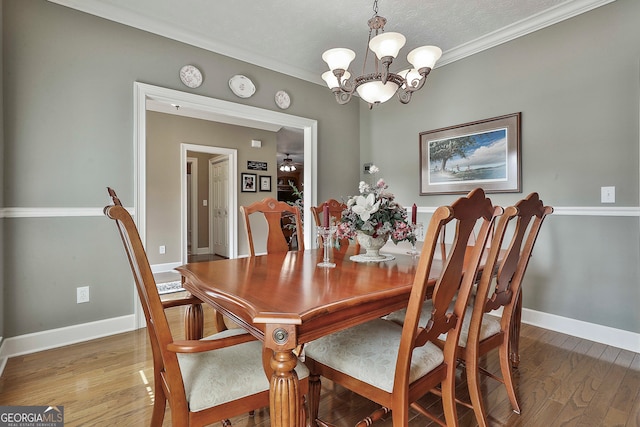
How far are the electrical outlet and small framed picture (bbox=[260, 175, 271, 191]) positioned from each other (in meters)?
3.63

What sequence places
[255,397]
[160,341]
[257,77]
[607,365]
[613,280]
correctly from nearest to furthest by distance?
[160,341] < [255,397] < [607,365] < [613,280] < [257,77]

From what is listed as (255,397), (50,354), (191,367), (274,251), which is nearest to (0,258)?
(50,354)

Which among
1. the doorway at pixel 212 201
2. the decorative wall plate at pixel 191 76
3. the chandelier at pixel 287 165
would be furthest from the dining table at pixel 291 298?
the chandelier at pixel 287 165

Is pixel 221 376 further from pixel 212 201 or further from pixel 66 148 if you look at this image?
pixel 212 201

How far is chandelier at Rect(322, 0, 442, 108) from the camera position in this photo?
194 cm

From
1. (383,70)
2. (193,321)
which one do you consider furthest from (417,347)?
A: (383,70)

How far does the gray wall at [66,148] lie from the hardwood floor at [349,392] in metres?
0.40

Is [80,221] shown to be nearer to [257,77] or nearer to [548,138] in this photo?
[257,77]

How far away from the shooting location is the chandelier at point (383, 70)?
6.37 feet

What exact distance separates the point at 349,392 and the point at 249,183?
14.8 feet

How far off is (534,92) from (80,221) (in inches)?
153

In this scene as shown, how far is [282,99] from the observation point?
364 cm

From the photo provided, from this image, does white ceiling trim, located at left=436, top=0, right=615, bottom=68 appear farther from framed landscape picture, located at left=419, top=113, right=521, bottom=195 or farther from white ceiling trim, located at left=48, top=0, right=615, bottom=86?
framed landscape picture, located at left=419, top=113, right=521, bottom=195

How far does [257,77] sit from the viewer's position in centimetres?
345
